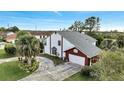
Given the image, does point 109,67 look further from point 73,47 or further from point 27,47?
point 27,47

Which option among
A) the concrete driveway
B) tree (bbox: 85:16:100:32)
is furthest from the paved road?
tree (bbox: 85:16:100:32)

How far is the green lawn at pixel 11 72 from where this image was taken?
8.47 feet

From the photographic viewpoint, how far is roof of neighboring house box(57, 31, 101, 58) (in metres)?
2.52

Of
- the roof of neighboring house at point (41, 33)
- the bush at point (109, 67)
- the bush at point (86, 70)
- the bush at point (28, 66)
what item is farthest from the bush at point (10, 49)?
the bush at point (109, 67)

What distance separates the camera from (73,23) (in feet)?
8.70

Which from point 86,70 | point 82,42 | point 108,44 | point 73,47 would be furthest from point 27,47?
point 108,44

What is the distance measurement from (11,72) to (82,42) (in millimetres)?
1083

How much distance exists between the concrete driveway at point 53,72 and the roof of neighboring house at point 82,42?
0.26 metres

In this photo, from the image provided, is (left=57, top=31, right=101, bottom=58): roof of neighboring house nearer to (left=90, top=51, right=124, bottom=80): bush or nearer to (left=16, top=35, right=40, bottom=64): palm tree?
(left=90, top=51, right=124, bottom=80): bush

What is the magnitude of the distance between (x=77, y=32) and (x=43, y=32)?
49cm

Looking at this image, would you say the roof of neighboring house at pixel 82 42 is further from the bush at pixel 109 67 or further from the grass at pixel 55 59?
the grass at pixel 55 59
